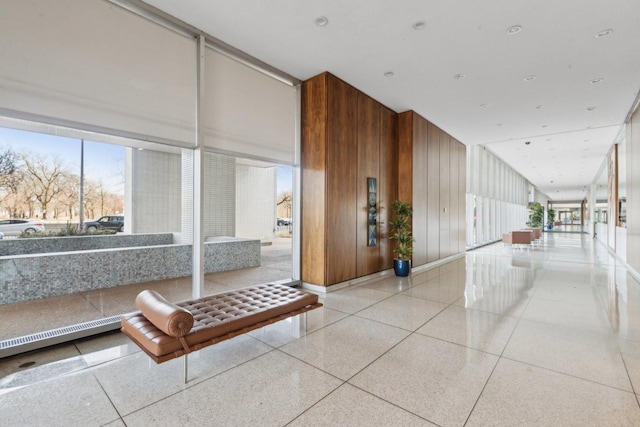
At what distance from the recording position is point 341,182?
533cm

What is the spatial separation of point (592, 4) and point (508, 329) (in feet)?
12.5

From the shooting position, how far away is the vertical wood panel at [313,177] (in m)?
5.06

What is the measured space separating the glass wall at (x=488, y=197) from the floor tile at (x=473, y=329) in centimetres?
896

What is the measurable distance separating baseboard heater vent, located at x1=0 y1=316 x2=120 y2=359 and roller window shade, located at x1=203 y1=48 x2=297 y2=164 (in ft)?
7.96

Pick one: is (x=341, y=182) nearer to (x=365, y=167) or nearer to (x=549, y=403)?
(x=365, y=167)

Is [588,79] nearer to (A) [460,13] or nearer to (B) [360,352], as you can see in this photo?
(A) [460,13]

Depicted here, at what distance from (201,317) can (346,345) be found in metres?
1.45

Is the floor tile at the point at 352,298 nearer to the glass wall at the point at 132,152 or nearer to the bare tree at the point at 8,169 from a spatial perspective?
the glass wall at the point at 132,152

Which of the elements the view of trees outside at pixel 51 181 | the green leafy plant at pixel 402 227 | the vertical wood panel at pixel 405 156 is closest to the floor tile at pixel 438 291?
the green leafy plant at pixel 402 227

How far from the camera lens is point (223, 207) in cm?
817

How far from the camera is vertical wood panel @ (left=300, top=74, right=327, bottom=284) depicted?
5059 mm

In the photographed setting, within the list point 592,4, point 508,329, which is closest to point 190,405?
point 508,329

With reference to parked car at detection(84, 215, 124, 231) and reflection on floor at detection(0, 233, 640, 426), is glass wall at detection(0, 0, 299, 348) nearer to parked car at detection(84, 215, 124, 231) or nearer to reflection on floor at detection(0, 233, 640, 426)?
parked car at detection(84, 215, 124, 231)

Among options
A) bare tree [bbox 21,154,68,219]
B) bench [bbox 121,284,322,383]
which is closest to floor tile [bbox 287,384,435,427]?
bench [bbox 121,284,322,383]
